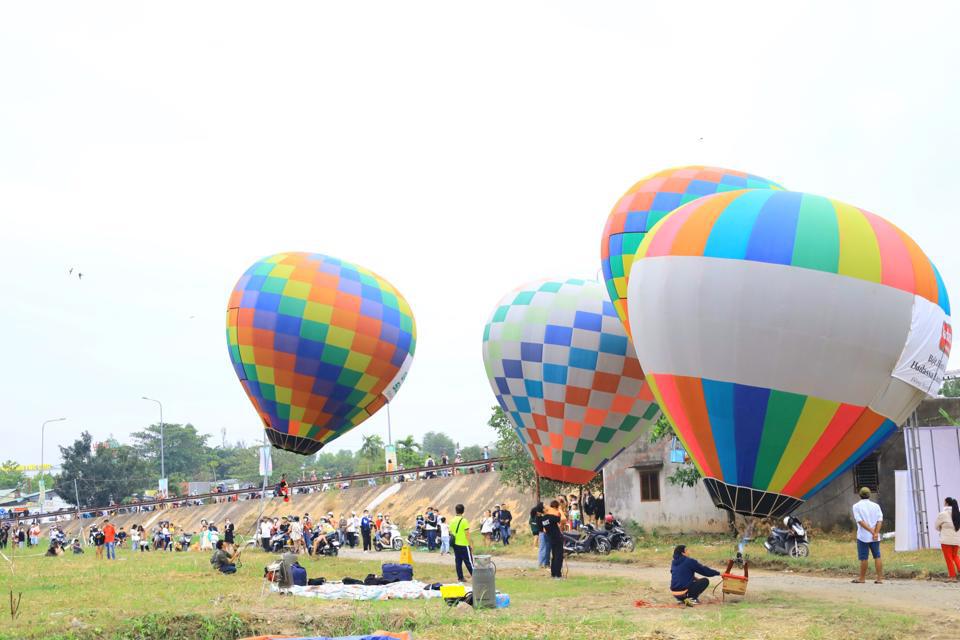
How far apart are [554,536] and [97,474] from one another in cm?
9113

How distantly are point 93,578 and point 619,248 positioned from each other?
12.4m

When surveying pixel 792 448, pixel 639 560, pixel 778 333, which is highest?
pixel 778 333

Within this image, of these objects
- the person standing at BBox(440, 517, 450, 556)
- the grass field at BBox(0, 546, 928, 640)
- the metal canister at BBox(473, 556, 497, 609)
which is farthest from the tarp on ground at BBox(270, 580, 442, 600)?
the person standing at BBox(440, 517, 450, 556)

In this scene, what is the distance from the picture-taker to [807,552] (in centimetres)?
2070

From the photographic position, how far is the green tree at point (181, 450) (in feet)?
443

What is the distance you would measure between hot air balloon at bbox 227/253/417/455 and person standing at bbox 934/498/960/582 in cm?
1367

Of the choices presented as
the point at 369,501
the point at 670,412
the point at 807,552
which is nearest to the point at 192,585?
the point at 670,412

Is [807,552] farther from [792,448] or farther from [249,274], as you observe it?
[249,274]

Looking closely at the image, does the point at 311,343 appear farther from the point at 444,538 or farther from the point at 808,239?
the point at 808,239

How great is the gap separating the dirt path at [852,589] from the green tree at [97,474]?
8824 centimetres

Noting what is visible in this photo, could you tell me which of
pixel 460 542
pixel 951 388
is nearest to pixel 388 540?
pixel 460 542

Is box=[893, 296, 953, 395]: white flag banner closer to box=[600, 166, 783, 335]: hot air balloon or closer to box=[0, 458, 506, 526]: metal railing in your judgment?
box=[600, 166, 783, 335]: hot air balloon

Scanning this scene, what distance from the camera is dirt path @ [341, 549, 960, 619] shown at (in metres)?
12.8

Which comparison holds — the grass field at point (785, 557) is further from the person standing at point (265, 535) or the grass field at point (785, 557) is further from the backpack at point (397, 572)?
the backpack at point (397, 572)
